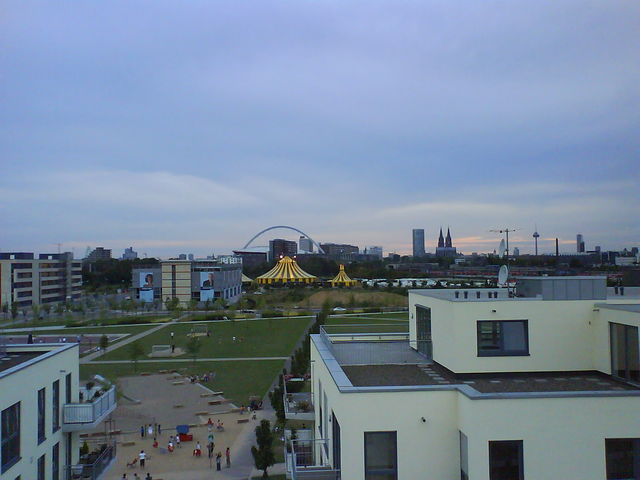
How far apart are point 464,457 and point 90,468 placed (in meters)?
10.2

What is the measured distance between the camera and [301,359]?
98.6 feet

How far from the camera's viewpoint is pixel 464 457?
935cm

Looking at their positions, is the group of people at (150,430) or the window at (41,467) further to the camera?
the group of people at (150,430)

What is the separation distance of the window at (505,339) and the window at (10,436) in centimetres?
1028

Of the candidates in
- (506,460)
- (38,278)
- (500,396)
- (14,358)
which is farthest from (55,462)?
(38,278)

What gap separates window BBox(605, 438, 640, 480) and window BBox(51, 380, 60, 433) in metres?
12.4

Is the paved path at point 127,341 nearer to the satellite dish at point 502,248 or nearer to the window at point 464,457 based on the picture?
the satellite dish at point 502,248

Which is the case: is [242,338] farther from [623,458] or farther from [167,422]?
[623,458]

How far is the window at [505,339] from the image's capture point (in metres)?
12.1

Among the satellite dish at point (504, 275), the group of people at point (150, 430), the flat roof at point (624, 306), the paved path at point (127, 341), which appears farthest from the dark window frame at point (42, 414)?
the paved path at point (127, 341)

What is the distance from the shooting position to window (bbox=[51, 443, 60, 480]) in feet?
42.2

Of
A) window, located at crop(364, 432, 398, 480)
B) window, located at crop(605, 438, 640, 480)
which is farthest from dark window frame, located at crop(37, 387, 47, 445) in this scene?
window, located at crop(605, 438, 640, 480)

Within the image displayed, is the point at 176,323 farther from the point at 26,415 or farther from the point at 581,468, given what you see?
the point at 581,468

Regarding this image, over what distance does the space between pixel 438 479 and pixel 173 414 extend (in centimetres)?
2007
